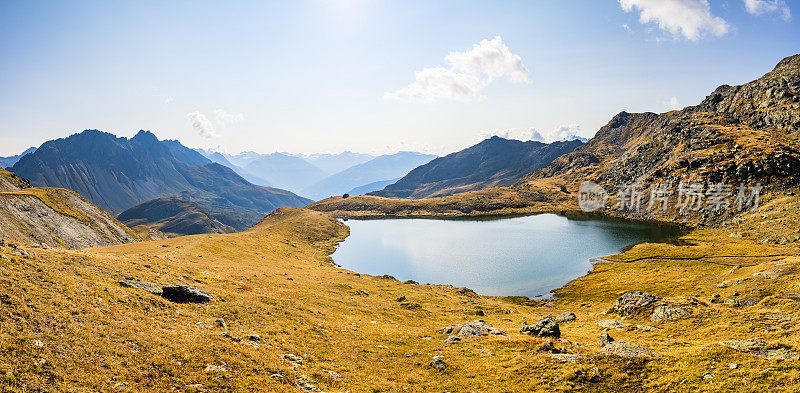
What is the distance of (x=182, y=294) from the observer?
31.8 metres

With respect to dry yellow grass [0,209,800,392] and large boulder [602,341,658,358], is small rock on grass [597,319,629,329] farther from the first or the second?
large boulder [602,341,658,358]

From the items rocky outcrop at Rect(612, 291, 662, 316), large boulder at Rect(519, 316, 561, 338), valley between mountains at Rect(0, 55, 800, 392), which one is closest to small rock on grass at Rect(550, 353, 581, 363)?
valley between mountains at Rect(0, 55, 800, 392)

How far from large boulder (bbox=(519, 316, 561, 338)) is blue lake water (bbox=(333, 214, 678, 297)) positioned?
47.3m

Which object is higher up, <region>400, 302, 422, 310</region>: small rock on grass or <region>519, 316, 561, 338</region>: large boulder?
<region>519, 316, 561, 338</region>: large boulder

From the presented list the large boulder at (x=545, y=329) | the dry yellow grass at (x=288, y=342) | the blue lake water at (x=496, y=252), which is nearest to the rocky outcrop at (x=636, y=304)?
the dry yellow grass at (x=288, y=342)

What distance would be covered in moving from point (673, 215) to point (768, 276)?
156 metres

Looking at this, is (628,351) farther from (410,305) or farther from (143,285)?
(143,285)

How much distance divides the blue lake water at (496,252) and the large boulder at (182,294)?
6585cm

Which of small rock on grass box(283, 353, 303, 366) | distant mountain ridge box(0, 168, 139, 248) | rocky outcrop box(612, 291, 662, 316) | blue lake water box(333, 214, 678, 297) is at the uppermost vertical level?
distant mountain ridge box(0, 168, 139, 248)

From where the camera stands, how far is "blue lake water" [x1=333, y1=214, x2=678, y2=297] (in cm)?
9350

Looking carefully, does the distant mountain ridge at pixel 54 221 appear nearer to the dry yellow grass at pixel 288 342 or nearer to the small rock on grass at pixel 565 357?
the dry yellow grass at pixel 288 342

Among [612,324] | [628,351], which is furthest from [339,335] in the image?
[612,324]

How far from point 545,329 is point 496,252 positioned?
91.8 metres

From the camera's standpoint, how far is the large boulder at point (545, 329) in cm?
3431
